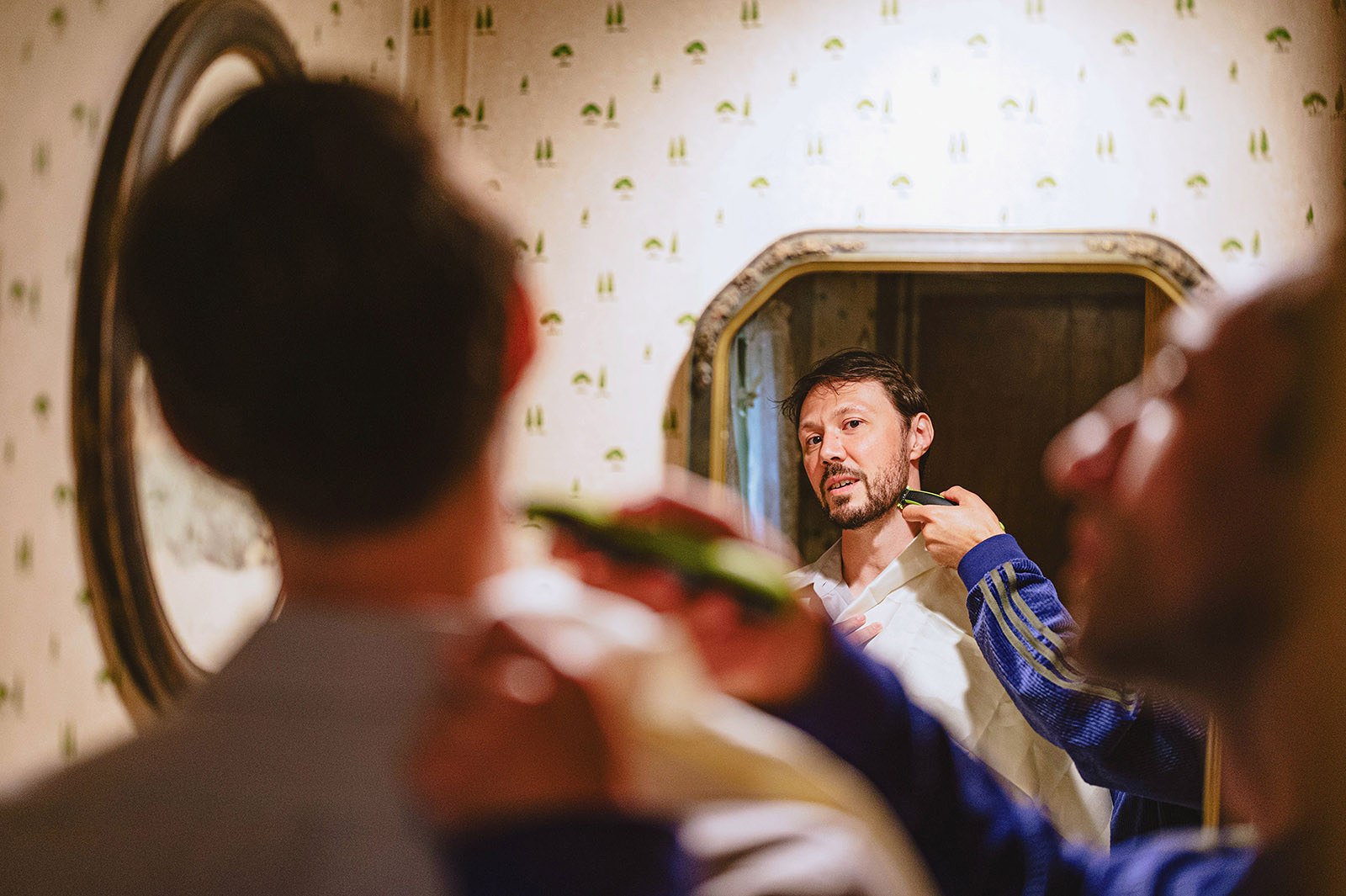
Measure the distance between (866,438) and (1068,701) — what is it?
43cm

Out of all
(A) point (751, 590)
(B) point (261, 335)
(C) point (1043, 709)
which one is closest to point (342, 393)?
(B) point (261, 335)

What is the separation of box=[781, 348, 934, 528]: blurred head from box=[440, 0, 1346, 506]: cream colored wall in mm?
245

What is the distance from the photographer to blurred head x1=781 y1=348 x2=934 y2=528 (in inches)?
48.3

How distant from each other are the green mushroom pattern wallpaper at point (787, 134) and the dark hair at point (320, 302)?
0.90 m

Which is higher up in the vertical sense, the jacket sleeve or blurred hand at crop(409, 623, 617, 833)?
blurred hand at crop(409, 623, 617, 833)

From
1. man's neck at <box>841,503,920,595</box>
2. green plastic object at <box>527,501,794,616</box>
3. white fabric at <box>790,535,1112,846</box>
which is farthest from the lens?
man's neck at <box>841,503,920,595</box>

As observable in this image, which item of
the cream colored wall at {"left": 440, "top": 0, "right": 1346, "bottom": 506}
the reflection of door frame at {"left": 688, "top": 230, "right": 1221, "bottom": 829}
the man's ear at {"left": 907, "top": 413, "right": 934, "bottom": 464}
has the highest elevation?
the cream colored wall at {"left": 440, "top": 0, "right": 1346, "bottom": 506}

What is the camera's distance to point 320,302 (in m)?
0.34

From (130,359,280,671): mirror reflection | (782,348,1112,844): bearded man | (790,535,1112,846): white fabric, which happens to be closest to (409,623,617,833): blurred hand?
(130,359,280,671): mirror reflection

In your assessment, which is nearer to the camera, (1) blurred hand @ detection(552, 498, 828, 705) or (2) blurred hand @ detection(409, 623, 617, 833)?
(2) blurred hand @ detection(409, 623, 617, 833)

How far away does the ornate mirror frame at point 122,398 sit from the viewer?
2.22ft

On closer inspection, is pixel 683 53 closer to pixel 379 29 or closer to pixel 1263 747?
pixel 379 29

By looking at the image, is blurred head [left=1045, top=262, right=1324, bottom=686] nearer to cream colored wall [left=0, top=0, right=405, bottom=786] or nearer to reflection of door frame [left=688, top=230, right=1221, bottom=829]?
cream colored wall [left=0, top=0, right=405, bottom=786]

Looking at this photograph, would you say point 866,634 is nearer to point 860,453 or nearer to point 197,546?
point 860,453
